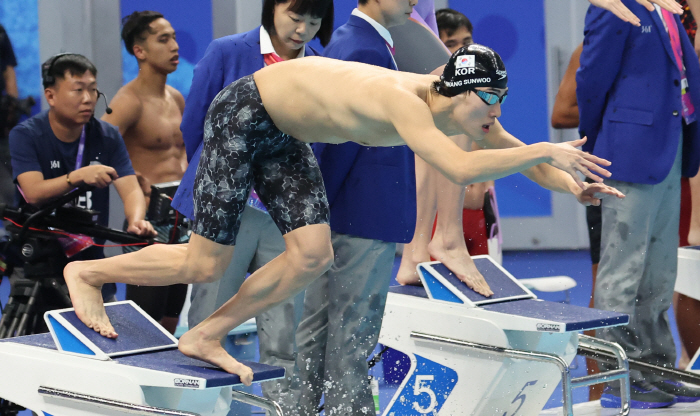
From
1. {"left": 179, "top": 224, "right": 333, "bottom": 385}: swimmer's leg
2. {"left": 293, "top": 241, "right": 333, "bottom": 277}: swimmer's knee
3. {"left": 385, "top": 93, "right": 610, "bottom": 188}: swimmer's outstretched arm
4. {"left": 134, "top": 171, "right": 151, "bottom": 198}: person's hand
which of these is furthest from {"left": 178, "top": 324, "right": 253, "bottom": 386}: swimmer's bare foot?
{"left": 134, "top": 171, "right": 151, "bottom": 198}: person's hand

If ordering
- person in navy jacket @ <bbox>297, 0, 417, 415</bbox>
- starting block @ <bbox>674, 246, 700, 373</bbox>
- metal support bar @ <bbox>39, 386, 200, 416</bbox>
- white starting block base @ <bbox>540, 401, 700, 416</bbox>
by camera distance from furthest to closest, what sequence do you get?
starting block @ <bbox>674, 246, 700, 373</bbox> → white starting block base @ <bbox>540, 401, 700, 416</bbox> → person in navy jacket @ <bbox>297, 0, 417, 415</bbox> → metal support bar @ <bbox>39, 386, 200, 416</bbox>

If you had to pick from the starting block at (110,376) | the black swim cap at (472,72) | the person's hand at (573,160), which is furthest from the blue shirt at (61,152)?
the person's hand at (573,160)

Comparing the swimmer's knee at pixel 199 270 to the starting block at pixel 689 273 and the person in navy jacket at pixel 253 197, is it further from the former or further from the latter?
the starting block at pixel 689 273

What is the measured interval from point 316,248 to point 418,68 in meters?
1.39

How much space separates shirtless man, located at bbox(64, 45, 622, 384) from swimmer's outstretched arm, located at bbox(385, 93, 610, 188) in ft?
0.03

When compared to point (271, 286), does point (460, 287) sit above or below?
below

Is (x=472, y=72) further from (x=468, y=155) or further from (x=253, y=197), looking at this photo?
(x=253, y=197)

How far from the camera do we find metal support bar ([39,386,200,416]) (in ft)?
8.52

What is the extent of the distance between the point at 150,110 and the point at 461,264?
2516 mm

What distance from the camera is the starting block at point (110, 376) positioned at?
2701 millimetres

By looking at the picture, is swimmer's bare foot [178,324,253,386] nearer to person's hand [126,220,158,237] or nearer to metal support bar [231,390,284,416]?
metal support bar [231,390,284,416]

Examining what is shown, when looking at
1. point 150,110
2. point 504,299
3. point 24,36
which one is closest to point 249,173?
point 504,299

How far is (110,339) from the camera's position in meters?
3.03

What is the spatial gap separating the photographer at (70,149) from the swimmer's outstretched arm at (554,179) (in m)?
1.69
